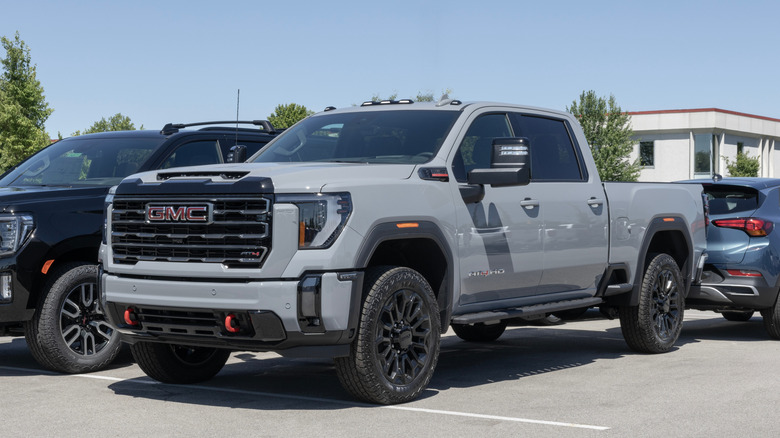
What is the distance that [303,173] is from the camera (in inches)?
254

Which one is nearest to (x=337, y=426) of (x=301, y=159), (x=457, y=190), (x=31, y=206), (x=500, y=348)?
(x=457, y=190)

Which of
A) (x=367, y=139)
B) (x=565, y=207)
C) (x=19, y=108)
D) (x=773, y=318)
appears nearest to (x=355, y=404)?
(x=367, y=139)

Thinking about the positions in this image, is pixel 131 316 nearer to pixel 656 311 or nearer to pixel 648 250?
pixel 656 311

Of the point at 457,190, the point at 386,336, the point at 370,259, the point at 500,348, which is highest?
the point at 457,190

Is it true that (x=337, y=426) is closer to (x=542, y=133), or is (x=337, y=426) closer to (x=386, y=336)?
(x=386, y=336)

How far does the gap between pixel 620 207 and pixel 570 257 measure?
0.99 meters

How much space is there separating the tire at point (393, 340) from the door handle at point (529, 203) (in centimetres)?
132

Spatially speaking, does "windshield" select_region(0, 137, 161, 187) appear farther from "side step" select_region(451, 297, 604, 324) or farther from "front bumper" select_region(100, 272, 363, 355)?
"side step" select_region(451, 297, 604, 324)

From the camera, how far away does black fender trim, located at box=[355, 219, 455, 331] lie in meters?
6.41

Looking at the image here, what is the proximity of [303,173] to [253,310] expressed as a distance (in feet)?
2.99

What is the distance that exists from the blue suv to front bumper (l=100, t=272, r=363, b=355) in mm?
5537

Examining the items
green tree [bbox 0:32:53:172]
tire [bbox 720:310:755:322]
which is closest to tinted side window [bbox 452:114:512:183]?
tire [bbox 720:310:755:322]

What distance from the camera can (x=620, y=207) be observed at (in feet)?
29.9

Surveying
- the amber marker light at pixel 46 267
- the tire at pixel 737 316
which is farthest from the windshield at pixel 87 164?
the tire at pixel 737 316
